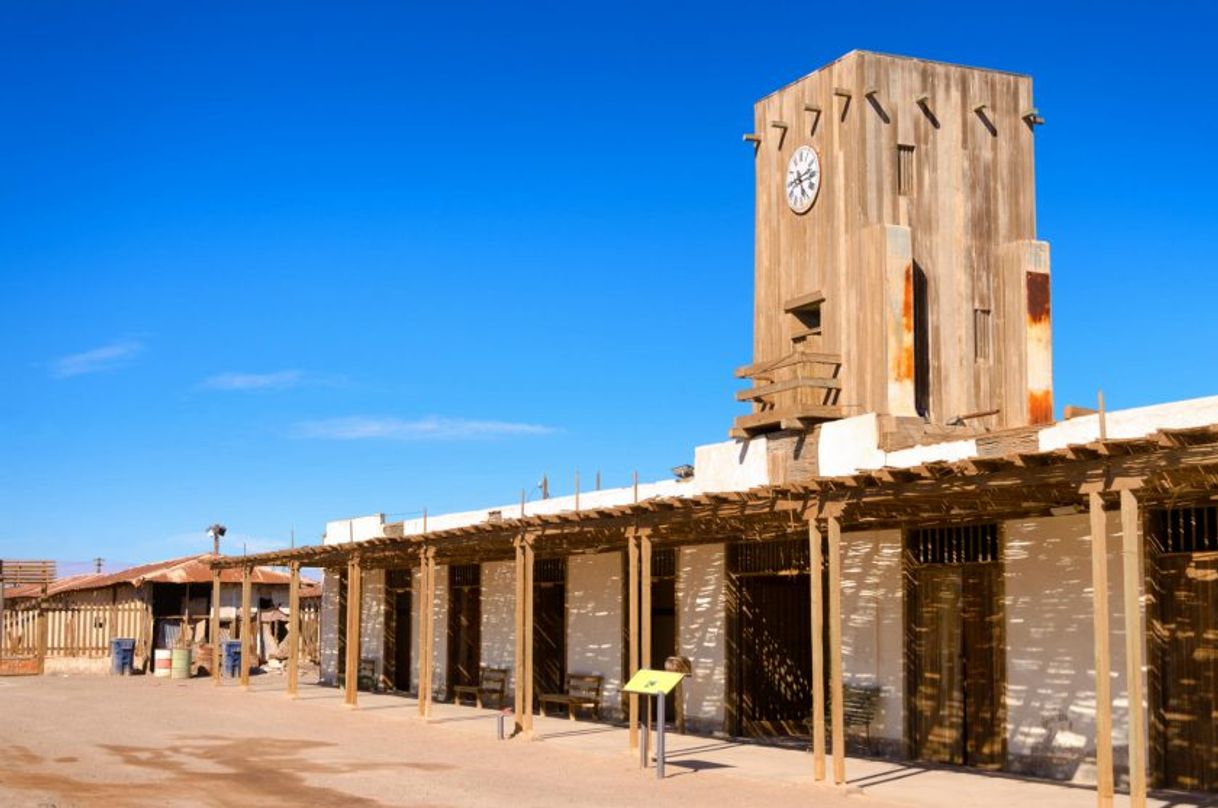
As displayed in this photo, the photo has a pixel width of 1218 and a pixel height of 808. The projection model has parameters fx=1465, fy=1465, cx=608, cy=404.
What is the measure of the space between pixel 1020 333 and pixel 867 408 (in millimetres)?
3322

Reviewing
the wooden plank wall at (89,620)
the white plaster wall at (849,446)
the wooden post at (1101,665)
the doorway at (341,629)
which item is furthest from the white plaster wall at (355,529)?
the wooden post at (1101,665)

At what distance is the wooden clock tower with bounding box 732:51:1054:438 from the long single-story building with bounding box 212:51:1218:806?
42 millimetres

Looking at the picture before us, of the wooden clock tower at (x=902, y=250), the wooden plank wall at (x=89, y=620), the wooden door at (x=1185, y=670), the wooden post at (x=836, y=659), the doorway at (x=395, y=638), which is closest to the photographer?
the wooden door at (x=1185, y=670)

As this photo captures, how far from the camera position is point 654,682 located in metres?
15.4

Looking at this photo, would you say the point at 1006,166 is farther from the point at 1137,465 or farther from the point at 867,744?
the point at 1137,465

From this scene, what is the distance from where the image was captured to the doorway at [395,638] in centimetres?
3020

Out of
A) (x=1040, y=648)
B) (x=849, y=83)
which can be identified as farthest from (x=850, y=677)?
(x=849, y=83)

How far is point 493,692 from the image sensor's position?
25453mm

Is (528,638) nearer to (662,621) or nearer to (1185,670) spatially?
(662,621)

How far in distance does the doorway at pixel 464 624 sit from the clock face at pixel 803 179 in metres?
9.38

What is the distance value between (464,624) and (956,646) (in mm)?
13225

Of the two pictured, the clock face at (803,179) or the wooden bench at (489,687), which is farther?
the wooden bench at (489,687)

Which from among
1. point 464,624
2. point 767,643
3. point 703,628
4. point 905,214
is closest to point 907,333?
point 905,214

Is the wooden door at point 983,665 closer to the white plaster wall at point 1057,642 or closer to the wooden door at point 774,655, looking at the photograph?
the white plaster wall at point 1057,642
